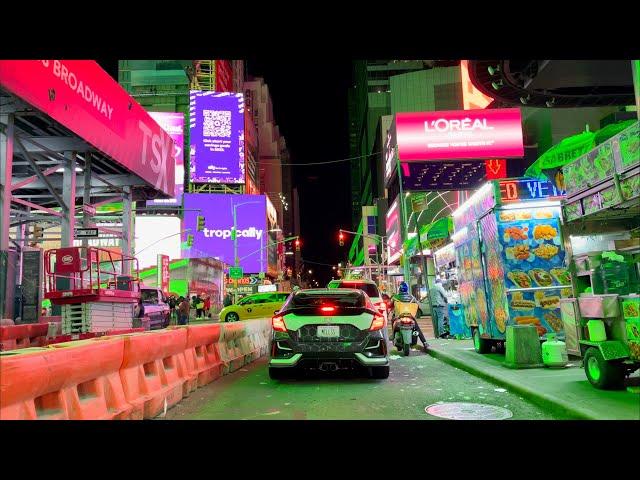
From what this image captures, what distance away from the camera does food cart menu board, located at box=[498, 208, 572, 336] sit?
33.9 feet

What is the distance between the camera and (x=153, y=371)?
6.56 meters

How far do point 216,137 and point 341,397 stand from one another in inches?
2506

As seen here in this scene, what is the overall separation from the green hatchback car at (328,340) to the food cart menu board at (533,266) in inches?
143

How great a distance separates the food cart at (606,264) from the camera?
6.13 m

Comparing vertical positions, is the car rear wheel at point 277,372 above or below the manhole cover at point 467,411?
above

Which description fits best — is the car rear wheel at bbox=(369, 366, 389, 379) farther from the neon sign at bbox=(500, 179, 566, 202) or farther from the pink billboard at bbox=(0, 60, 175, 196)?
the pink billboard at bbox=(0, 60, 175, 196)

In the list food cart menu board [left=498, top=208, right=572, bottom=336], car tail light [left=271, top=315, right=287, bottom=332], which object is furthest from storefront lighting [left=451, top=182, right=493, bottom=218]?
car tail light [left=271, top=315, right=287, bottom=332]

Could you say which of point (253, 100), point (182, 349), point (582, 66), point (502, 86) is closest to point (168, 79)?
point (253, 100)

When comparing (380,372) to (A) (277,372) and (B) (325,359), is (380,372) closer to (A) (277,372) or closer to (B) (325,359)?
(B) (325,359)

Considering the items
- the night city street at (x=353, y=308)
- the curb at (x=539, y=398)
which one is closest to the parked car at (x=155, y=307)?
the night city street at (x=353, y=308)

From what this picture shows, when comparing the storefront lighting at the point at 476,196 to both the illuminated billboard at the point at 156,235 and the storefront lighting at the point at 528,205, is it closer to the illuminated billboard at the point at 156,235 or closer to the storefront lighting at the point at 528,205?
the storefront lighting at the point at 528,205

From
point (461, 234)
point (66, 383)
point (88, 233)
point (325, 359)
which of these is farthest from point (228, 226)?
point (66, 383)
